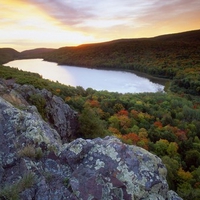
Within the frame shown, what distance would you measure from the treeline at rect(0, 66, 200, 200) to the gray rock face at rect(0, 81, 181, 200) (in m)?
6.89

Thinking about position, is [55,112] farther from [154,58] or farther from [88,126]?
[154,58]

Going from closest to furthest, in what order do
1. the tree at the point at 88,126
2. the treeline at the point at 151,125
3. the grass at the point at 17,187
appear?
the grass at the point at 17,187
the tree at the point at 88,126
the treeline at the point at 151,125

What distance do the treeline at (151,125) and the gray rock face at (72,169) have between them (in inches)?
271

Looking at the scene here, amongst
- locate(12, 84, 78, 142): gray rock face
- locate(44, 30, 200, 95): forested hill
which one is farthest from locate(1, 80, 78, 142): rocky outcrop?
locate(44, 30, 200, 95): forested hill

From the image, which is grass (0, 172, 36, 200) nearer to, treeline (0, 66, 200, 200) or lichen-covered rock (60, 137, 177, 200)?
lichen-covered rock (60, 137, 177, 200)

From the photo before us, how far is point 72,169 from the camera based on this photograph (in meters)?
5.50

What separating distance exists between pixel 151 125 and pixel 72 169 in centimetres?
2966

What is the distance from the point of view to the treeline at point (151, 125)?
18.6m

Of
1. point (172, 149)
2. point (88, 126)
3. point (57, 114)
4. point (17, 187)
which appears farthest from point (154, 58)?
point (17, 187)

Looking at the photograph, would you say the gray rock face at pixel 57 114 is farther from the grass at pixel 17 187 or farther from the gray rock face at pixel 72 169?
the grass at pixel 17 187

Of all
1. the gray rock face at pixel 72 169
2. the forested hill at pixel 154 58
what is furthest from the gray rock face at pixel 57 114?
the forested hill at pixel 154 58

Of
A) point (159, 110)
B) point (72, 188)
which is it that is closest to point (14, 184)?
point (72, 188)

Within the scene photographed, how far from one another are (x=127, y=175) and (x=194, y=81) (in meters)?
70.2

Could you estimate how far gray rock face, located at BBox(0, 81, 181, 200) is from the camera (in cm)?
496
